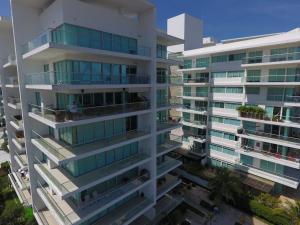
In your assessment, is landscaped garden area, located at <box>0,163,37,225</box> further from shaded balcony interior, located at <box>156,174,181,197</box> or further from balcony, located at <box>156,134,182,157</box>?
balcony, located at <box>156,134,182,157</box>

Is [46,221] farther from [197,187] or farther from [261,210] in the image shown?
[261,210]

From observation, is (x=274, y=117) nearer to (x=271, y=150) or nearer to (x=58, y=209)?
(x=271, y=150)

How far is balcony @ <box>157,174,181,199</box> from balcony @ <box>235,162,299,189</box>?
10.6 metres

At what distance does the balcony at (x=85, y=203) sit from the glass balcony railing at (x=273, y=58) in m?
21.9

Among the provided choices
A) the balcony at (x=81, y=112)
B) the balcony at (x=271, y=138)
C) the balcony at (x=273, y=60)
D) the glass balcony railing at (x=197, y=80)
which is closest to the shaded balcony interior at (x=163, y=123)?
the balcony at (x=81, y=112)

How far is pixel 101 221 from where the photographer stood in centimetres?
1719

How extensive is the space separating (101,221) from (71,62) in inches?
564

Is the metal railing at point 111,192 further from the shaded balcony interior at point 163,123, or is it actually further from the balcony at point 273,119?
the balcony at point 273,119

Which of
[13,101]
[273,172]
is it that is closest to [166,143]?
[273,172]

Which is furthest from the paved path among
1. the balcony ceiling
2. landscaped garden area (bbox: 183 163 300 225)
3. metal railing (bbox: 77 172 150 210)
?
landscaped garden area (bbox: 183 163 300 225)

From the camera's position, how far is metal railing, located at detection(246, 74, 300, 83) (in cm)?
2231

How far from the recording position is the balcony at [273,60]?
2189cm

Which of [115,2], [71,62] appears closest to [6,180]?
[71,62]

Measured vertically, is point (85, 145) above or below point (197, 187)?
above
